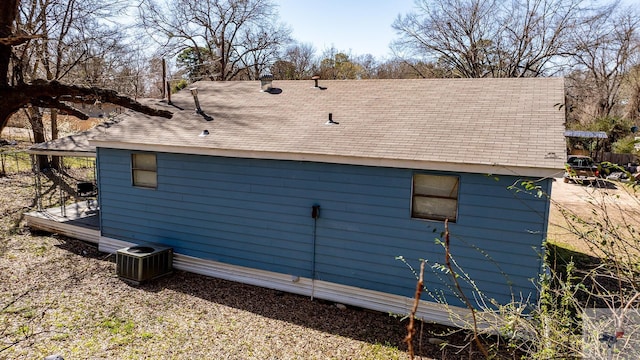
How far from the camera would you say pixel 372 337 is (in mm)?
6070

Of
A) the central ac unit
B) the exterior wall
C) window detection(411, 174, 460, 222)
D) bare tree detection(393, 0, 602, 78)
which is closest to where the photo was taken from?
the exterior wall

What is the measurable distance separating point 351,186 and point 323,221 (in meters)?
0.85

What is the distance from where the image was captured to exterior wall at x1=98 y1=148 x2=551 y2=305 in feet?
19.4

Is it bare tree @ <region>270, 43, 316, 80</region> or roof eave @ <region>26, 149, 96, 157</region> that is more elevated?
bare tree @ <region>270, 43, 316, 80</region>

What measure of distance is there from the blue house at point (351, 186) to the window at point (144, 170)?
34mm

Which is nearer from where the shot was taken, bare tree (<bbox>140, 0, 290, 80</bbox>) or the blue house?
the blue house

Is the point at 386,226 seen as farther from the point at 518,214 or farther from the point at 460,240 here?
the point at 518,214

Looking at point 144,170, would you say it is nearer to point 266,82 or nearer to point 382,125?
point 266,82

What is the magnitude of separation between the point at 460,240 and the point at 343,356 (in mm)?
2490

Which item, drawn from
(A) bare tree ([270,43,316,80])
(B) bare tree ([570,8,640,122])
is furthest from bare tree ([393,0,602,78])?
(A) bare tree ([270,43,316,80])

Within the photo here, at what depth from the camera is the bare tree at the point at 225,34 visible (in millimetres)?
29641

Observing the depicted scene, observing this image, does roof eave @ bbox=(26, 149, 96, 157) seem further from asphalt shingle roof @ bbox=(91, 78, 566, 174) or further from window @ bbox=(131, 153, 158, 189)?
window @ bbox=(131, 153, 158, 189)

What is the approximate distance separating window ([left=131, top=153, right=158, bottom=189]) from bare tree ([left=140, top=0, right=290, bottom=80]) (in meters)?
22.4

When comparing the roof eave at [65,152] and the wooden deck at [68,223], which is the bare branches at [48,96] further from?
the wooden deck at [68,223]
